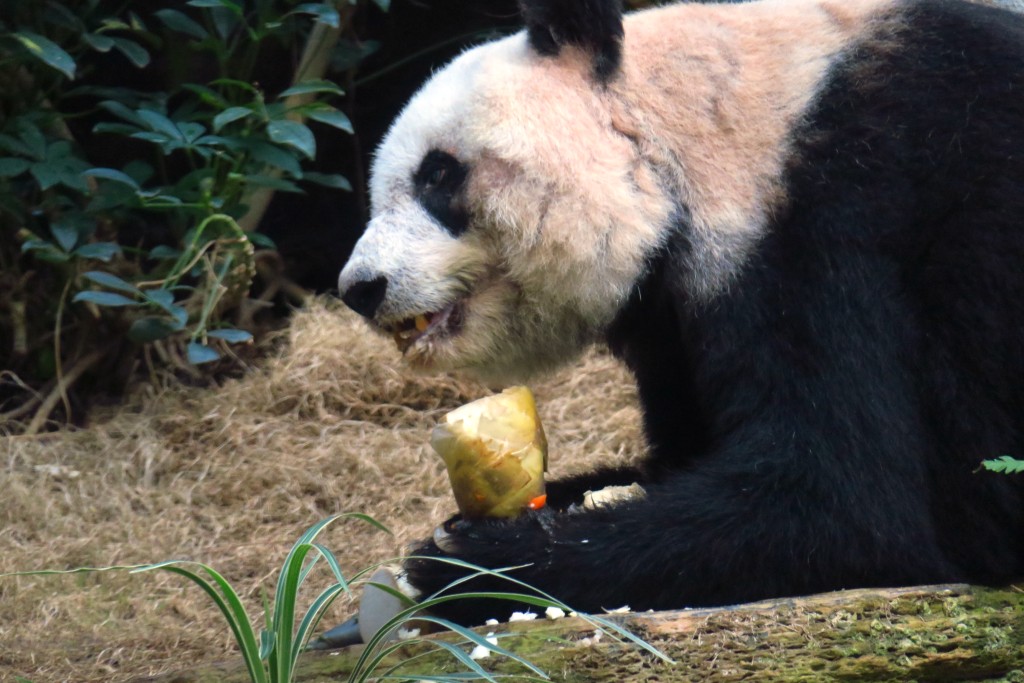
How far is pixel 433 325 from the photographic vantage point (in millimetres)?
3359

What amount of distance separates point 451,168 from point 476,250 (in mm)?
230

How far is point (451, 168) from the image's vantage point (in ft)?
10.8

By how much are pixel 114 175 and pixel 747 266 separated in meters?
2.82

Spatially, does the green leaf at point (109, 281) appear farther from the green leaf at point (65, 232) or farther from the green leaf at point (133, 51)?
the green leaf at point (133, 51)

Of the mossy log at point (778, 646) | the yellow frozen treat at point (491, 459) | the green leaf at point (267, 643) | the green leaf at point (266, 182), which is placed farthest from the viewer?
the green leaf at point (266, 182)

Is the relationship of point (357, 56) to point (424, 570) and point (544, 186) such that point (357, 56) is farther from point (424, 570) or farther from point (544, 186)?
point (424, 570)

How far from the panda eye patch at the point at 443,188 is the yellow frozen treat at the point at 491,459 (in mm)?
505

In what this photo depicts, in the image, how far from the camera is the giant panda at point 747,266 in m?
2.89

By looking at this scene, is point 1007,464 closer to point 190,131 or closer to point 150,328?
point 190,131

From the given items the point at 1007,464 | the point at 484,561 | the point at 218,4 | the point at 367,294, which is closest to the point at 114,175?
the point at 218,4

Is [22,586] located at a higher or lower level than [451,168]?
lower

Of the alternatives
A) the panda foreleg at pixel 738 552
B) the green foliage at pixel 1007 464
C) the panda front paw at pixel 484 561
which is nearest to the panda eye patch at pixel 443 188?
the panda front paw at pixel 484 561

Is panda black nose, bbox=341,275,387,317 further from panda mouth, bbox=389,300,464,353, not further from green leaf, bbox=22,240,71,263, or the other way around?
green leaf, bbox=22,240,71,263

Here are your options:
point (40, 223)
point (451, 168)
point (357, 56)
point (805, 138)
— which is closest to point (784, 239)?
point (805, 138)
